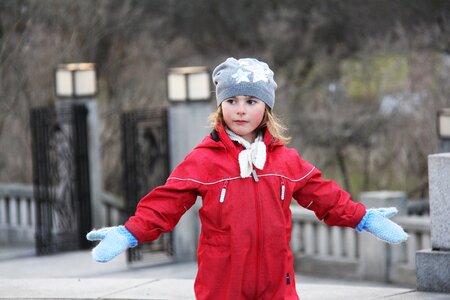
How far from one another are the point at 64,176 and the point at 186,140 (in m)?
2.28

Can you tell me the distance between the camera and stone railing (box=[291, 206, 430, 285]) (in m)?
12.6

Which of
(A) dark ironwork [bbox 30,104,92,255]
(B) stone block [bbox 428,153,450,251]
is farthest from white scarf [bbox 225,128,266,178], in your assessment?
(A) dark ironwork [bbox 30,104,92,255]

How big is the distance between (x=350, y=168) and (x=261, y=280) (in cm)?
1830

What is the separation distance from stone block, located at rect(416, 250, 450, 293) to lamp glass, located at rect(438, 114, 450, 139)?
7.42 m

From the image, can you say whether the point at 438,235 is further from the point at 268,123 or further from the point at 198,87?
the point at 198,87

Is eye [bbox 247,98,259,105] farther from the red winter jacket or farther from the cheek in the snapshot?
the red winter jacket

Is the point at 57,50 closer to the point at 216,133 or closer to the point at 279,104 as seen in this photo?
the point at 279,104

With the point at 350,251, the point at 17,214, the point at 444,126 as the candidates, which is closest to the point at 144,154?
the point at 350,251

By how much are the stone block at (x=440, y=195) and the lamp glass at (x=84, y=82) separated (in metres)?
9.13

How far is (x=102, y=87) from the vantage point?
2306 centimetres

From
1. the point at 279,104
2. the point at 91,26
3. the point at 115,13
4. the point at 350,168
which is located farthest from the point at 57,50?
the point at 350,168

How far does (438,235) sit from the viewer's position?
693 cm

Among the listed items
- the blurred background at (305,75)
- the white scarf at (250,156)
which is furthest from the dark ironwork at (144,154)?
the white scarf at (250,156)

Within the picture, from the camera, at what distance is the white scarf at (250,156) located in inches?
193
